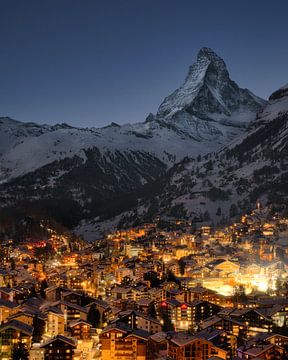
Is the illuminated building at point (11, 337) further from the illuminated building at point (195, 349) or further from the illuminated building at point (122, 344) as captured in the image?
the illuminated building at point (195, 349)

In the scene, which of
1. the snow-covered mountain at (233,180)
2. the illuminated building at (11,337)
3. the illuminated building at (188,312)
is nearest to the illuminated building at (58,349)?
the illuminated building at (11,337)

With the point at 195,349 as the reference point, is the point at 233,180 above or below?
above

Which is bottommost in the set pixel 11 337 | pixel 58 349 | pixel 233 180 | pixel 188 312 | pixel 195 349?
pixel 58 349

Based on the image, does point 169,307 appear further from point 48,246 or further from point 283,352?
point 48,246

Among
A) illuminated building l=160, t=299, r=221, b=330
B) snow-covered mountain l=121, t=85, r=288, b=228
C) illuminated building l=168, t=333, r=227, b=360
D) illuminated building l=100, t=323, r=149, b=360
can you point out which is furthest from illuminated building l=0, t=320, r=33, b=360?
snow-covered mountain l=121, t=85, r=288, b=228

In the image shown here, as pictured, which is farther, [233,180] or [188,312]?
[233,180]

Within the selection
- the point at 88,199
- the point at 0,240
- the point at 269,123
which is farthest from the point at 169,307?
the point at 88,199

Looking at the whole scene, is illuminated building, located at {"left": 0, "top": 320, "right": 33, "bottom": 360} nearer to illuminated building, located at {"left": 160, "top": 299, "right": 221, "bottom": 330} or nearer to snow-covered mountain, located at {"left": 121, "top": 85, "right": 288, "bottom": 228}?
illuminated building, located at {"left": 160, "top": 299, "right": 221, "bottom": 330}

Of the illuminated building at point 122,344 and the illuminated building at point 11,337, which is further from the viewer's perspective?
the illuminated building at point 11,337

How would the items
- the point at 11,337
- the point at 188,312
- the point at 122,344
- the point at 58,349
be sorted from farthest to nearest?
the point at 188,312 → the point at 11,337 → the point at 122,344 → the point at 58,349

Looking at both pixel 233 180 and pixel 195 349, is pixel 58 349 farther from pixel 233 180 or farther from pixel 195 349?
pixel 233 180

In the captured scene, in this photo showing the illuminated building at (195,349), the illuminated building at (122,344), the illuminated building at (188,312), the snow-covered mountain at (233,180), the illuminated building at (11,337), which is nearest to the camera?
the illuminated building at (195,349)

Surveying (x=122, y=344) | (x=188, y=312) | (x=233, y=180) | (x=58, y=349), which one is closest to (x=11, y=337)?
(x=58, y=349)
